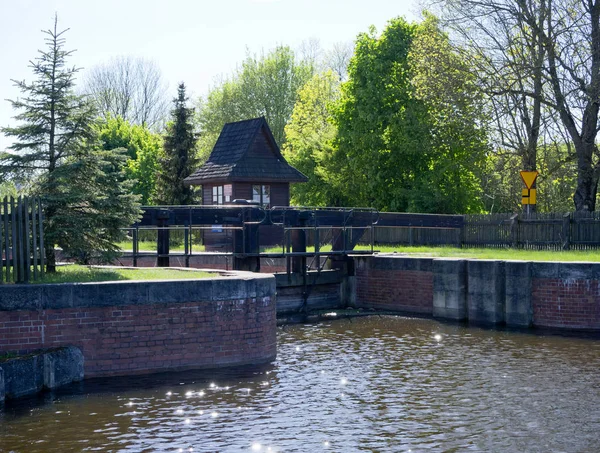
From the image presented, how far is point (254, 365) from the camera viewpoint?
48.4 feet

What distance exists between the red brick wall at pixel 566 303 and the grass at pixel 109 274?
28.6 ft

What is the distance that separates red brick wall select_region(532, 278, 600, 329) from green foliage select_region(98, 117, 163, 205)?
33148 millimetres

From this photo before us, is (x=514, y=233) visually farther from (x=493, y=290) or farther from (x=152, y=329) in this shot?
(x=152, y=329)

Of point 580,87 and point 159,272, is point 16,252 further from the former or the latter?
point 580,87

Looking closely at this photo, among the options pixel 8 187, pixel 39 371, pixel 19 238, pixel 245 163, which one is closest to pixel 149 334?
pixel 39 371

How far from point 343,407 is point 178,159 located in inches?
1357

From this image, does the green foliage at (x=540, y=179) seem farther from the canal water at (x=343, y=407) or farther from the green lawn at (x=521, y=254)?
A: the canal water at (x=343, y=407)

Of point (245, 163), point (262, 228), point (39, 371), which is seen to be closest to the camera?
point (39, 371)

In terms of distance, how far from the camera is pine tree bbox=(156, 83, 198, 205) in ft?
149

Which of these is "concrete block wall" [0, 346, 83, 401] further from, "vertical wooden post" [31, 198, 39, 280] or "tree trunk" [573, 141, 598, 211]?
"tree trunk" [573, 141, 598, 211]

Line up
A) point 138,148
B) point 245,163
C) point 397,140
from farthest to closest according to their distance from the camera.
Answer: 1. point 138,148
2. point 397,140
3. point 245,163

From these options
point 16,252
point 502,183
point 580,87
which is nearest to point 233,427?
point 16,252

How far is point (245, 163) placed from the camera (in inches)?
1487

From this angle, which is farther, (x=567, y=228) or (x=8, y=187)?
(x=567, y=228)
